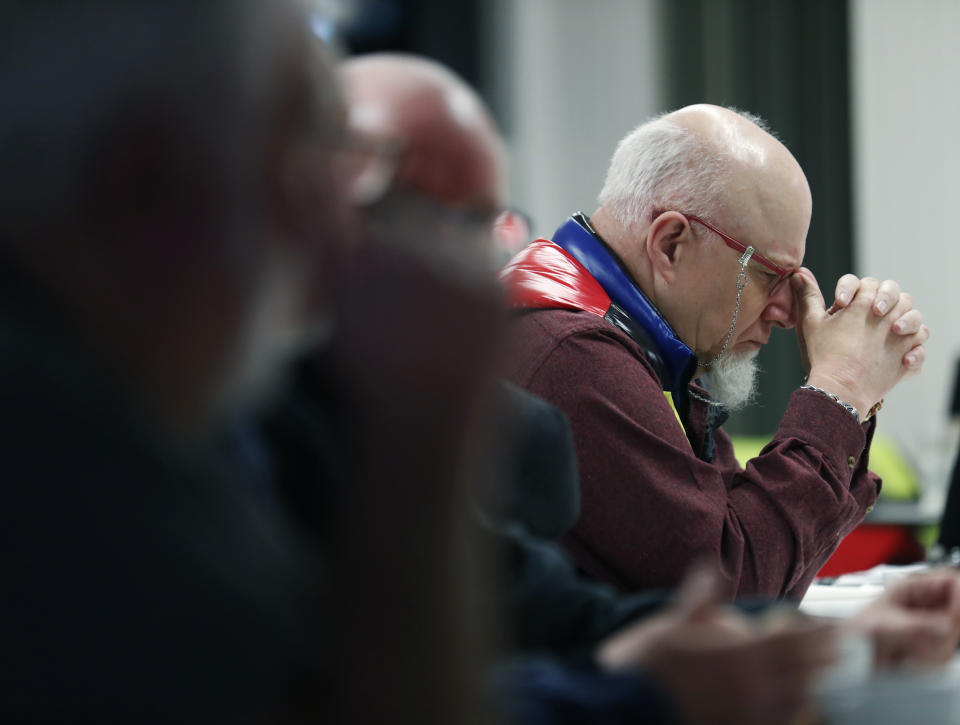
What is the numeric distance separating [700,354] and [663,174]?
13.9 inches

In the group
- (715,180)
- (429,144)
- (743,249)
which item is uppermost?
(429,144)

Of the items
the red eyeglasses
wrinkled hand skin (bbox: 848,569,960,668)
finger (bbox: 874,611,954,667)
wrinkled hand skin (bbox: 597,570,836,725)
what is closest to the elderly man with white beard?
the red eyeglasses

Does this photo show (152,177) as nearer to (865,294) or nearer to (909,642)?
(909,642)

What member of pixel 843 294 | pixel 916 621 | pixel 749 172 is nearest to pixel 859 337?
pixel 843 294

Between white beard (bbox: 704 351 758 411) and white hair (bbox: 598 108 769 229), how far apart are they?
0.32m

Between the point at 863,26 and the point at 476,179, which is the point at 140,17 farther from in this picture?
the point at 863,26

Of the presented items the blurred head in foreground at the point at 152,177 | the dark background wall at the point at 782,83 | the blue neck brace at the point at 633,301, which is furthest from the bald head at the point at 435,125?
the dark background wall at the point at 782,83

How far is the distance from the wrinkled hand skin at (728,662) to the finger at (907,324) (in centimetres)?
143

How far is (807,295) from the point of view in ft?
7.11

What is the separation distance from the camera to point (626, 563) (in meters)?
1.70

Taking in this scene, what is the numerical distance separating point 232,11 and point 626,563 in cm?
127

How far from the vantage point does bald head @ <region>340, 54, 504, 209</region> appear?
3.04 feet

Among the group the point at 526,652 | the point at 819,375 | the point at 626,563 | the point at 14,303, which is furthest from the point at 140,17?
the point at 819,375

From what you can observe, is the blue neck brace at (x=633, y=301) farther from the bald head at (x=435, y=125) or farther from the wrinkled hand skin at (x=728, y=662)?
the wrinkled hand skin at (x=728, y=662)
